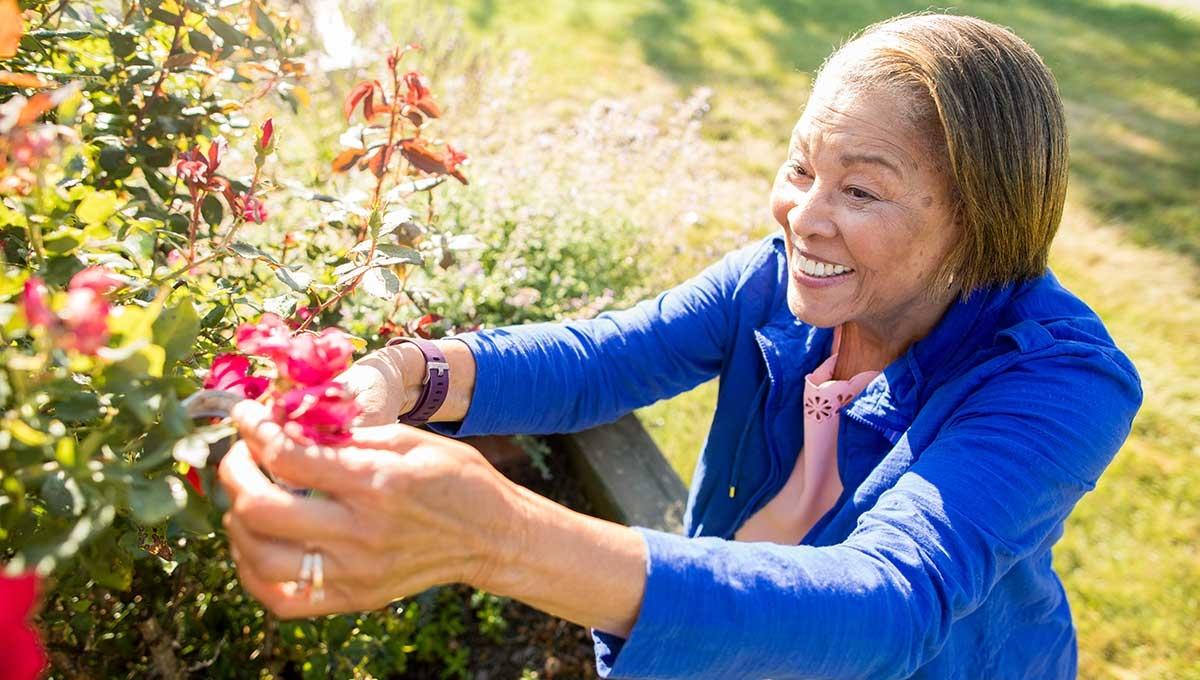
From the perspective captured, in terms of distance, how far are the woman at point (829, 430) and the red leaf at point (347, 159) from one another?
377 millimetres

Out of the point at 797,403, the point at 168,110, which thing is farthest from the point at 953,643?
the point at 168,110

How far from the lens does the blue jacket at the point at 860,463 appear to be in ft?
3.82

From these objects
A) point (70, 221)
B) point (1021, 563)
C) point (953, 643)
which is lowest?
point (953, 643)

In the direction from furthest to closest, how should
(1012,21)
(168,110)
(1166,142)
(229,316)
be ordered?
(1012,21), (1166,142), (168,110), (229,316)

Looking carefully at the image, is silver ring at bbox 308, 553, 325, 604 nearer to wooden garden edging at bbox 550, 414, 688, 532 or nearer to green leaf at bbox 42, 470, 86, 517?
green leaf at bbox 42, 470, 86, 517

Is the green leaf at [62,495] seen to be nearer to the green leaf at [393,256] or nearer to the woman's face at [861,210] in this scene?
the green leaf at [393,256]

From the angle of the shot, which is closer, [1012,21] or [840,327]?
[840,327]

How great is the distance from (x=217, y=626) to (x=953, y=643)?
1497 millimetres

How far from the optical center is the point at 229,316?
1.55 meters

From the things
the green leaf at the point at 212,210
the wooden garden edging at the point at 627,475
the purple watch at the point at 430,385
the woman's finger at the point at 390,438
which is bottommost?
the wooden garden edging at the point at 627,475

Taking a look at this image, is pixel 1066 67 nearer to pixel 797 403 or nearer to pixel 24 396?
pixel 797 403

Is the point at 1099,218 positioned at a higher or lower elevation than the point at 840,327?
Answer: lower

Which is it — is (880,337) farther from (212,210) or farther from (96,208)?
(96,208)

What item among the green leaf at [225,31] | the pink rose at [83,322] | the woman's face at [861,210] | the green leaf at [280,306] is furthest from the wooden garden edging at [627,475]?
the pink rose at [83,322]
